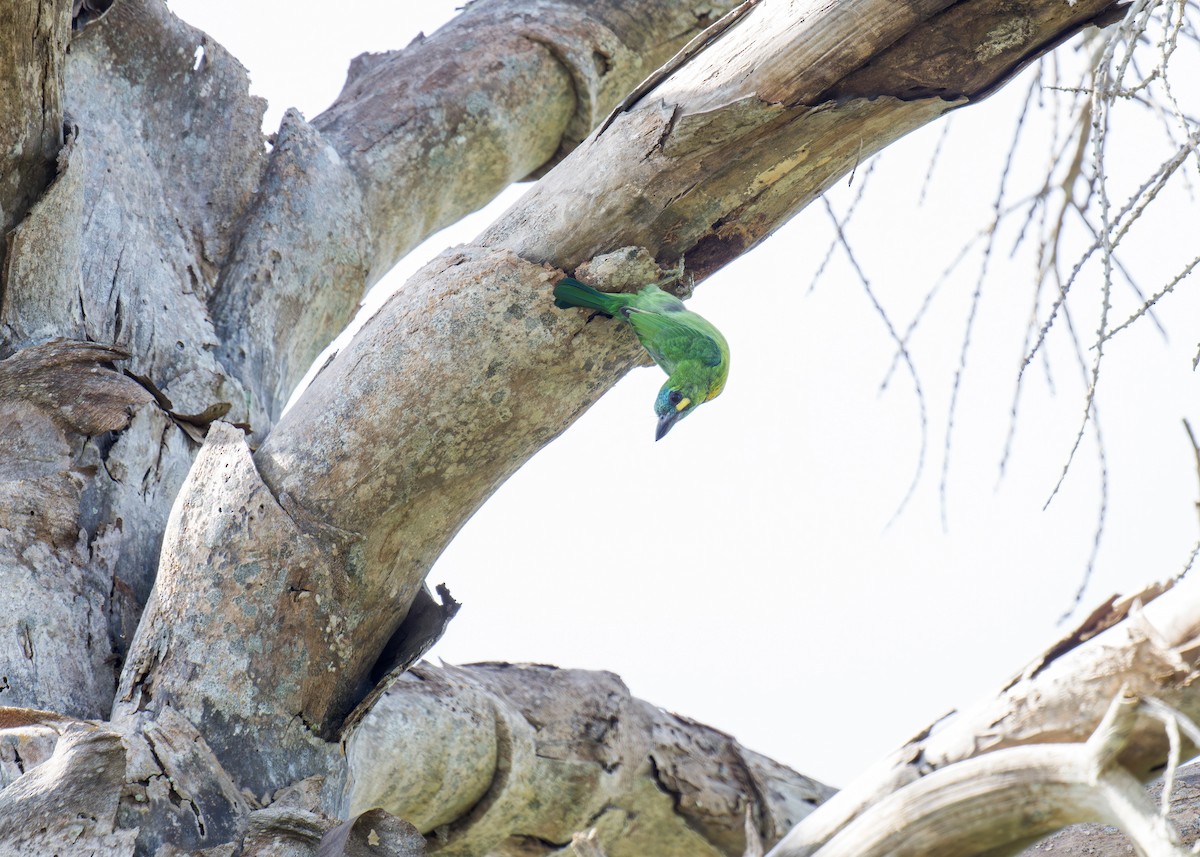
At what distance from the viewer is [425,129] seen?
2.74m

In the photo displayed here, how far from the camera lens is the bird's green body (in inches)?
64.6

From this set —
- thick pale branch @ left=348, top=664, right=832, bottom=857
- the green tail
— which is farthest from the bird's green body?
thick pale branch @ left=348, top=664, right=832, bottom=857

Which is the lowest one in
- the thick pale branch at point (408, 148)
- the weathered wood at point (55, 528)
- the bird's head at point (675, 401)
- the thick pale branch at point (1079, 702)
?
the thick pale branch at point (1079, 702)

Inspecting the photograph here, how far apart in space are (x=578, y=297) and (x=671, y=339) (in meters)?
0.30

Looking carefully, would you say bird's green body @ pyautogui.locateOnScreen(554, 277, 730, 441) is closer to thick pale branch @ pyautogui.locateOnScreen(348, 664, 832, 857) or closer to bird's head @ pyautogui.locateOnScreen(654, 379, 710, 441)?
bird's head @ pyautogui.locateOnScreen(654, 379, 710, 441)

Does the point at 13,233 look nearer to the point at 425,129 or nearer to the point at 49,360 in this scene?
the point at 49,360

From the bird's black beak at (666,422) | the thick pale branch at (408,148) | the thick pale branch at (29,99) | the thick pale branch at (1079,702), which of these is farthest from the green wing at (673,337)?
the thick pale branch at (29,99)

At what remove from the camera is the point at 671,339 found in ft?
6.29

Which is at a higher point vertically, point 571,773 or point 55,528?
point 55,528

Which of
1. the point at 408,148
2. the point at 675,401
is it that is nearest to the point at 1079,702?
the point at 675,401

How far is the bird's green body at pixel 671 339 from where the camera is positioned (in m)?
1.64

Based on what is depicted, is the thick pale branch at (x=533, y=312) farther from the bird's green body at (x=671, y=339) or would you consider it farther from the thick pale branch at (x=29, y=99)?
the thick pale branch at (x=29, y=99)

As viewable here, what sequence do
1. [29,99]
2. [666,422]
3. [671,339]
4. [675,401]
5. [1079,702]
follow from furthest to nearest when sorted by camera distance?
[666,422]
[675,401]
[671,339]
[29,99]
[1079,702]

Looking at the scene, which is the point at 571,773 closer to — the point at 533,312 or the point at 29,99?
the point at 533,312
